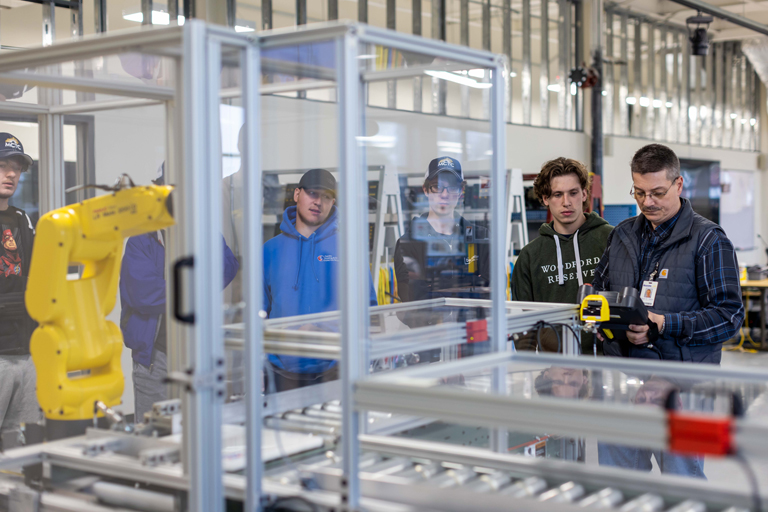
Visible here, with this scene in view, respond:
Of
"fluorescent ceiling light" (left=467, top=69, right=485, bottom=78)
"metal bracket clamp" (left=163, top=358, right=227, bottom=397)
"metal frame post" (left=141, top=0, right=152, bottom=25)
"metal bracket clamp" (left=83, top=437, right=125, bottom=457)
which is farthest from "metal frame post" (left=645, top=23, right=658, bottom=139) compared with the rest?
"metal bracket clamp" (left=163, top=358, right=227, bottom=397)

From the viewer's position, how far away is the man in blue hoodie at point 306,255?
2.42 m

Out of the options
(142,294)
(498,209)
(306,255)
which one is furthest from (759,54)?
(142,294)

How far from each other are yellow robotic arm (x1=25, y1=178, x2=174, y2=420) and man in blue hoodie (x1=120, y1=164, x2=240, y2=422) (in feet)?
0.73

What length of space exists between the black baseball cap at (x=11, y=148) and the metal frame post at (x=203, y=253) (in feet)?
5.47

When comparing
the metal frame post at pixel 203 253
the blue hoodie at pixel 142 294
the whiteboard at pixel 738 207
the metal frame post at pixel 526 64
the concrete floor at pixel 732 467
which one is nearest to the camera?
the concrete floor at pixel 732 467

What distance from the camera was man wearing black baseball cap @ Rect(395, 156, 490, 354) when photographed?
2506 mm

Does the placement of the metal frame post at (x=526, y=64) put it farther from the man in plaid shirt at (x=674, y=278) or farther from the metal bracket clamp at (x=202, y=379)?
the metal bracket clamp at (x=202, y=379)

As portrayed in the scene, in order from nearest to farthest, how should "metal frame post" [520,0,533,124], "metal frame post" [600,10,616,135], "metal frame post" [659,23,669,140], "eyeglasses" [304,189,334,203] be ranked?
"eyeglasses" [304,189,334,203], "metal frame post" [520,0,533,124], "metal frame post" [600,10,616,135], "metal frame post" [659,23,669,140]

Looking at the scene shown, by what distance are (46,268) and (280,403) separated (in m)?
0.65

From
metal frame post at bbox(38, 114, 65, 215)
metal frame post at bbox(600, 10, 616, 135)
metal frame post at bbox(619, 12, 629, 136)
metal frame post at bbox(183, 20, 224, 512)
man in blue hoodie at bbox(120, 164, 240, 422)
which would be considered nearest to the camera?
metal frame post at bbox(183, 20, 224, 512)

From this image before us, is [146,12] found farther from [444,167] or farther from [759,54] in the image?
[759,54]

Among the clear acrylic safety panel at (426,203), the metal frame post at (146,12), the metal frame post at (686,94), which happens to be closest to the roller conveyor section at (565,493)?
the clear acrylic safety panel at (426,203)

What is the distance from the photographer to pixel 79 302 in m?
1.90

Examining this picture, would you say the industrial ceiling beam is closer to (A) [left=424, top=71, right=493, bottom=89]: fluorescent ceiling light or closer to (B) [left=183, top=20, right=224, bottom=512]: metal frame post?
(A) [left=424, top=71, right=493, bottom=89]: fluorescent ceiling light
